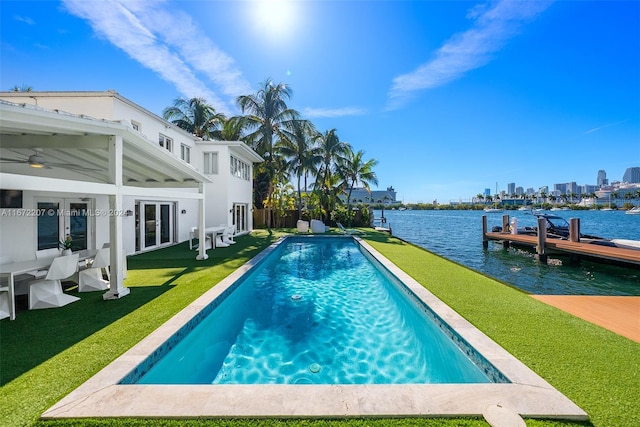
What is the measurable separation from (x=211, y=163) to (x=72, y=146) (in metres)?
10.1

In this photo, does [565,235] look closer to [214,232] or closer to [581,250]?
[581,250]

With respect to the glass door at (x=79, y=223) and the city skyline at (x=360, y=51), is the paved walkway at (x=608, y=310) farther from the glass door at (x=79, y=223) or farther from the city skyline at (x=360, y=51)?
the glass door at (x=79, y=223)

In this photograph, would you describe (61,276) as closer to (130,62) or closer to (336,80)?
(130,62)

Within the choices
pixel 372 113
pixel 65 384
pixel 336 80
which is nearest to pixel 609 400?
pixel 65 384

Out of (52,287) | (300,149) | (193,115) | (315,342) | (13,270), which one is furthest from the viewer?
(193,115)

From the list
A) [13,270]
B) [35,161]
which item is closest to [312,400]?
[13,270]

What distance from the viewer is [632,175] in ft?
418

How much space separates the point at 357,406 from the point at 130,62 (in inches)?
649

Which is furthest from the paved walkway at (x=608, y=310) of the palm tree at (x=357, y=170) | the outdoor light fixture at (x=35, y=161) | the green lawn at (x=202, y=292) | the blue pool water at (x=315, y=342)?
the palm tree at (x=357, y=170)

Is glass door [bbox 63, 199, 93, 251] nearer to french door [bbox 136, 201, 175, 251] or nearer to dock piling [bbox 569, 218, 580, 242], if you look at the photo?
french door [bbox 136, 201, 175, 251]

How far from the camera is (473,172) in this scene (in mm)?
52188

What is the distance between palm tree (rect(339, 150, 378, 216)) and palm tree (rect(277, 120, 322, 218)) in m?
2.83

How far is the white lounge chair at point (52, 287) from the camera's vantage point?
485cm

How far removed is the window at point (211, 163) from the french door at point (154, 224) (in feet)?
10.3
